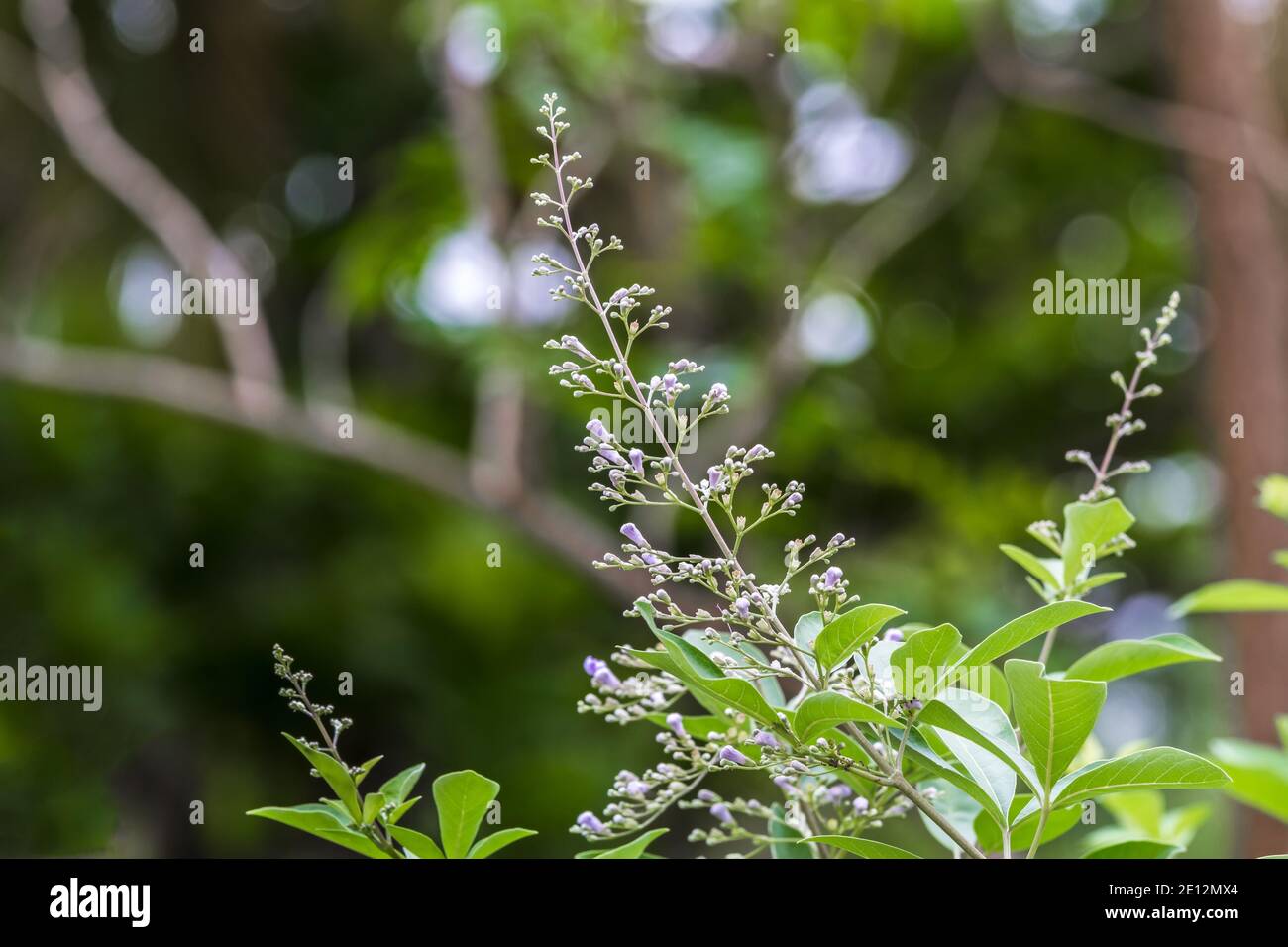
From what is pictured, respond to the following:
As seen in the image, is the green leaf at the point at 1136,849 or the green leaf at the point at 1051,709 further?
the green leaf at the point at 1136,849

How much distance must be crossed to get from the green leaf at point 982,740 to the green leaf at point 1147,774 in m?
0.03

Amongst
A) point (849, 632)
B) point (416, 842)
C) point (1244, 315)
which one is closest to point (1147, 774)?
point (849, 632)

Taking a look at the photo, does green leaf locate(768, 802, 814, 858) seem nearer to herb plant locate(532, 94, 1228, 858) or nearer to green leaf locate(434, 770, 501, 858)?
herb plant locate(532, 94, 1228, 858)

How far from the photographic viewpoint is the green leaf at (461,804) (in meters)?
0.65

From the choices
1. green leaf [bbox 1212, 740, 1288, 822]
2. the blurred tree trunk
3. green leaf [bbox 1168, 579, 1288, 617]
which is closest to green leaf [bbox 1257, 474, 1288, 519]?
green leaf [bbox 1168, 579, 1288, 617]

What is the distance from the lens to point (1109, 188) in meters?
5.05

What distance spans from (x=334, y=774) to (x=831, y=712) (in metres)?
0.26

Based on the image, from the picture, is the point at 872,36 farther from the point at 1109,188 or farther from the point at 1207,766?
the point at 1207,766

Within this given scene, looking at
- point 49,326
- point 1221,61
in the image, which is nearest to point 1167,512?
point 1221,61

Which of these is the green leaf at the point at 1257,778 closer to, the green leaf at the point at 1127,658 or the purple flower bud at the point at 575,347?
the green leaf at the point at 1127,658

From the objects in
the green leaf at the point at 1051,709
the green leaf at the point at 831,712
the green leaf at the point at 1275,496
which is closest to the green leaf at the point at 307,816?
the green leaf at the point at 831,712

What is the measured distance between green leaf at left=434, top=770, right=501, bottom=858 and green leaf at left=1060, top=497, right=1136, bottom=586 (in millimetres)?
372

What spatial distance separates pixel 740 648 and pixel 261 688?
4.07m

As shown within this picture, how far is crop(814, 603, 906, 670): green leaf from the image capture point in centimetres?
60
